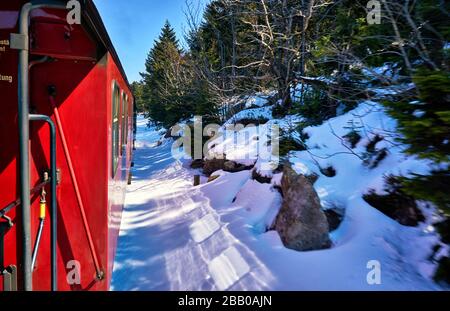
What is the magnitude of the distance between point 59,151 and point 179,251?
2447 millimetres

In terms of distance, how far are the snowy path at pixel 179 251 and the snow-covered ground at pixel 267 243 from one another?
13mm

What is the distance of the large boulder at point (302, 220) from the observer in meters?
4.00

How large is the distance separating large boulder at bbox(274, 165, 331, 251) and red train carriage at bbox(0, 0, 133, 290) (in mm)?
2366

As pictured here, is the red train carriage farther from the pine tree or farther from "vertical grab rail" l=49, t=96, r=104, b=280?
the pine tree

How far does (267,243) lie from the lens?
4.33m

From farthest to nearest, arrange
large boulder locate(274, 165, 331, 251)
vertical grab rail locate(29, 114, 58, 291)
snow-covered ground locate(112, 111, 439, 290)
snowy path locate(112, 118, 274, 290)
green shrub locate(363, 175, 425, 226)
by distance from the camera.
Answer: large boulder locate(274, 165, 331, 251) < green shrub locate(363, 175, 425, 226) < snowy path locate(112, 118, 274, 290) < snow-covered ground locate(112, 111, 439, 290) < vertical grab rail locate(29, 114, 58, 291)

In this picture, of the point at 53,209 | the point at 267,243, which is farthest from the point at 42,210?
the point at 267,243

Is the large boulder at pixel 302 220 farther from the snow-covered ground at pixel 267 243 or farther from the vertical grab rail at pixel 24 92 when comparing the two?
the vertical grab rail at pixel 24 92

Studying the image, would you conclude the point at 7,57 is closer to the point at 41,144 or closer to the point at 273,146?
the point at 41,144

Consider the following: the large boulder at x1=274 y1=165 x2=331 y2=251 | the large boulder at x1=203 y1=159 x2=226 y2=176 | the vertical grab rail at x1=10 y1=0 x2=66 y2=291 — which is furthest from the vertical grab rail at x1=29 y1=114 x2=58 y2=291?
the large boulder at x1=203 y1=159 x2=226 y2=176

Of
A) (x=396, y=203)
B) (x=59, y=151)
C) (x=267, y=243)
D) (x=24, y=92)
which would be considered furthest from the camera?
(x=267, y=243)

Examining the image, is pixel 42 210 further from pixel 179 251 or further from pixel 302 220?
pixel 302 220

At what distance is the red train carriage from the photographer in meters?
2.35
